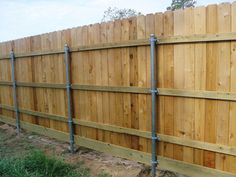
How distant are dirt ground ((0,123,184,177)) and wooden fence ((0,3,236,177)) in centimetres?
14

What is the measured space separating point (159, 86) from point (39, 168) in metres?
2.06

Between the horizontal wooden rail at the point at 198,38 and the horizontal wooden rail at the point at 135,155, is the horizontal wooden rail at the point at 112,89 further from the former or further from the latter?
the horizontal wooden rail at the point at 135,155

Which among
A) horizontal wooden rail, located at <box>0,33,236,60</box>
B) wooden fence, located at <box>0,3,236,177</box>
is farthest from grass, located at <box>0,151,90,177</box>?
horizontal wooden rail, located at <box>0,33,236,60</box>

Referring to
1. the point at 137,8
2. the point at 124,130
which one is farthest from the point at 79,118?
the point at 137,8

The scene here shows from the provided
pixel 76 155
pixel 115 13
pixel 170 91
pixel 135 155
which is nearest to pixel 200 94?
pixel 170 91

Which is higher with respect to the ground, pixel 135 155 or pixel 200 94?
pixel 200 94

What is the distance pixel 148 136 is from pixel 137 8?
2016cm

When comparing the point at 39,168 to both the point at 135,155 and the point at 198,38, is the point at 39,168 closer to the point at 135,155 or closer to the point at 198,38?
the point at 135,155

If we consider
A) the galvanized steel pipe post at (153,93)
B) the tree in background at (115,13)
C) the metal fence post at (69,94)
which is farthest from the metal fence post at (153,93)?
the tree in background at (115,13)

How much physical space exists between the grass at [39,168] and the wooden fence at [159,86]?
2.11 feet

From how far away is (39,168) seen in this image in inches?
170

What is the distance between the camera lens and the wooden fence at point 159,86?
3.29 metres

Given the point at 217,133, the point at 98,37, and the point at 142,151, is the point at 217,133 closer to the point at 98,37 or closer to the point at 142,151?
the point at 142,151

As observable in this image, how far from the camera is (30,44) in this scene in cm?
624
